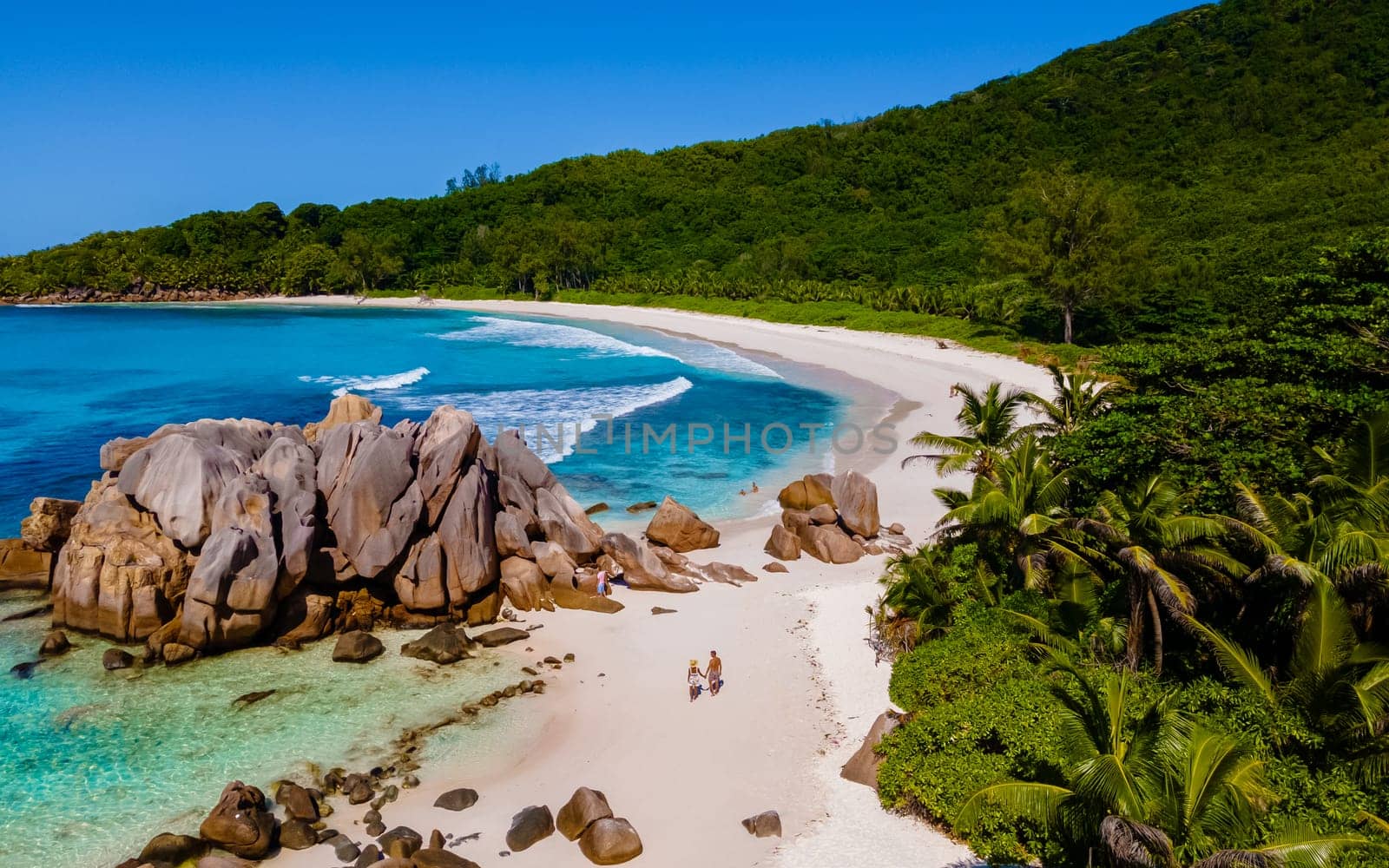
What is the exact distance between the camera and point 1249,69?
112438mm

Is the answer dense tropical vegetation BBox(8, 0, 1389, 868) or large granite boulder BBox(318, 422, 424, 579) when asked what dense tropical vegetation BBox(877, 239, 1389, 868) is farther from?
large granite boulder BBox(318, 422, 424, 579)

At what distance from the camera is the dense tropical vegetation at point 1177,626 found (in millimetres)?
9773

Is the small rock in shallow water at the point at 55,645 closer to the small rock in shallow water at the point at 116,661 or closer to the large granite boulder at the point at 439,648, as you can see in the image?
the small rock in shallow water at the point at 116,661

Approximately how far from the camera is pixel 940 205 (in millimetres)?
119875

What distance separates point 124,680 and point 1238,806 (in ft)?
67.1

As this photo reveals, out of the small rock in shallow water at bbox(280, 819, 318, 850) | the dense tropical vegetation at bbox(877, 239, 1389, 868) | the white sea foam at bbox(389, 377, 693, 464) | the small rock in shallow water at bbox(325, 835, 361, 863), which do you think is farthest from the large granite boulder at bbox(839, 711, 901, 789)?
the white sea foam at bbox(389, 377, 693, 464)

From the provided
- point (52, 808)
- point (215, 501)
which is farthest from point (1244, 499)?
point (215, 501)

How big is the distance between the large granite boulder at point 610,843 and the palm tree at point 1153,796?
482cm

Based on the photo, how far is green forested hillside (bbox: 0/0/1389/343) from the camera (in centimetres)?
6356

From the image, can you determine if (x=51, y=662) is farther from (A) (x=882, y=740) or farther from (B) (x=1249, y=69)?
(B) (x=1249, y=69)

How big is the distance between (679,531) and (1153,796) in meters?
16.6

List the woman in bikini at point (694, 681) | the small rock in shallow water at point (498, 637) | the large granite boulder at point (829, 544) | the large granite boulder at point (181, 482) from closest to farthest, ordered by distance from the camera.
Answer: the woman in bikini at point (694, 681) < the small rock in shallow water at point (498, 637) < the large granite boulder at point (181, 482) < the large granite boulder at point (829, 544)

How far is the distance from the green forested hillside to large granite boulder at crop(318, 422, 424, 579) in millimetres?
42883

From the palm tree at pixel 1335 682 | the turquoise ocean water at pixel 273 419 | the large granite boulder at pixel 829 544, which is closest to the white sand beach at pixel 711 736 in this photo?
the large granite boulder at pixel 829 544
